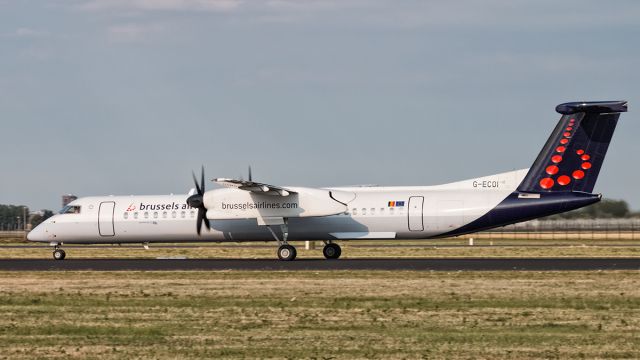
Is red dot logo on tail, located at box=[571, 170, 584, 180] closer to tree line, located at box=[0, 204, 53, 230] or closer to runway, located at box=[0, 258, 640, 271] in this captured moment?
runway, located at box=[0, 258, 640, 271]

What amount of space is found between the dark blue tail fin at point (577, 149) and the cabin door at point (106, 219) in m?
20.0

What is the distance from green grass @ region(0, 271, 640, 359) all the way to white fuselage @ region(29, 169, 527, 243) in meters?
9.95

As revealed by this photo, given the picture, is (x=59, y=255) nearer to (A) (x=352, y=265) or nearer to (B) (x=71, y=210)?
(B) (x=71, y=210)

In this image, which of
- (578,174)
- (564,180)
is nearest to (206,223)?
(564,180)

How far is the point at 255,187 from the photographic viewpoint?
133 feet

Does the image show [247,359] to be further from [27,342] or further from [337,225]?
[337,225]

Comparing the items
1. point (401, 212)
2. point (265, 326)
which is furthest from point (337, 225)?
point (265, 326)

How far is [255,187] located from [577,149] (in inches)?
535

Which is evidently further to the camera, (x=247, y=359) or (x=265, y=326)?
(x=265, y=326)

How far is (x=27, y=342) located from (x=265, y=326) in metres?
4.42

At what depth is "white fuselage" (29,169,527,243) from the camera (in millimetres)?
40000

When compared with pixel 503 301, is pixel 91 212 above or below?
above

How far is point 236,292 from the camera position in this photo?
82.6 feet

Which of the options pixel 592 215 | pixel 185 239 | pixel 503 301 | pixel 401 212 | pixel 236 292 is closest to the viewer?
pixel 503 301
